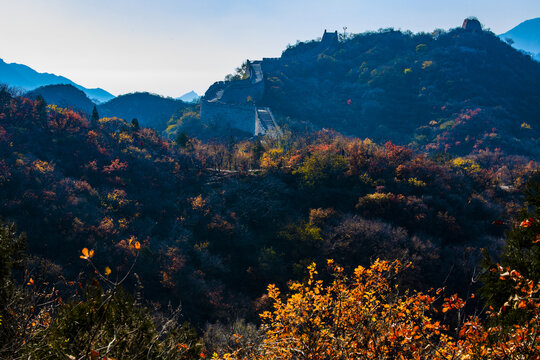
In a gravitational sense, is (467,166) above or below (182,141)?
below

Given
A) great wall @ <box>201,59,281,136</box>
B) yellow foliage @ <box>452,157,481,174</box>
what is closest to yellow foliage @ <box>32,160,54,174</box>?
great wall @ <box>201,59,281,136</box>

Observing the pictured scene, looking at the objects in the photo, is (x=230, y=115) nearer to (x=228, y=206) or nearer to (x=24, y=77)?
(x=228, y=206)

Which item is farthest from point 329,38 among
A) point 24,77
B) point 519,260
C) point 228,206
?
point 24,77

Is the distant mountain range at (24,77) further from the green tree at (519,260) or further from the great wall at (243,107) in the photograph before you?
the green tree at (519,260)

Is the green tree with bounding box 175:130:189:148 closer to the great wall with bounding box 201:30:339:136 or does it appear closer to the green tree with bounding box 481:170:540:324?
the great wall with bounding box 201:30:339:136

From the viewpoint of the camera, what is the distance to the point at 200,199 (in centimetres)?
2914

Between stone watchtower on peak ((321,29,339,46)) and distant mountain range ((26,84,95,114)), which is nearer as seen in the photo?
distant mountain range ((26,84,95,114))

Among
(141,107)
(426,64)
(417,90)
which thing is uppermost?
(426,64)

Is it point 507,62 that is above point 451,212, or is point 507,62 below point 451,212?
above

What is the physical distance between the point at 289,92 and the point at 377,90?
22492mm

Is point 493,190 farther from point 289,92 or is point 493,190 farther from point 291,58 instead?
point 291,58

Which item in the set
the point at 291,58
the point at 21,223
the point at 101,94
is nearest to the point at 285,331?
the point at 21,223

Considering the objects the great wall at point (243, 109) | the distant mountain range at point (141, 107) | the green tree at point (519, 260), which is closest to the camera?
the green tree at point (519, 260)

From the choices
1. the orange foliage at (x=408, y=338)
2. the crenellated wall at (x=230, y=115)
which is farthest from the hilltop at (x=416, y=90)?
the orange foliage at (x=408, y=338)
